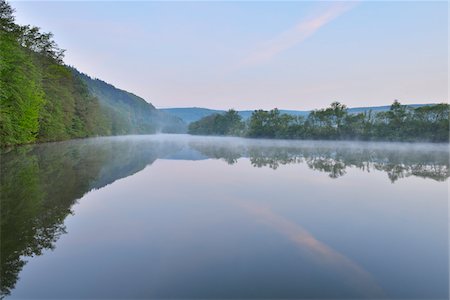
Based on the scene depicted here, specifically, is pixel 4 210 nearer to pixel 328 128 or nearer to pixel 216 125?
A: pixel 328 128

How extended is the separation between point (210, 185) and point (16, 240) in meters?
7.20

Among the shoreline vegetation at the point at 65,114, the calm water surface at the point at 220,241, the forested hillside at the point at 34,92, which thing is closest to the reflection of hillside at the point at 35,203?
the calm water surface at the point at 220,241

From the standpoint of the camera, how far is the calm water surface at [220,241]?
3.98m

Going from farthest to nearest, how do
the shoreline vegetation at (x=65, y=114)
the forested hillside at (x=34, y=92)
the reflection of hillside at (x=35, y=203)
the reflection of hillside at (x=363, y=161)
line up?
the shoreline vegetation at (x=65, y=114) → the forested hillside at (x=34, y=92) → the reflection of hillside at (x=363, y=161) → the reflection of hillside at (x=35, y=203)

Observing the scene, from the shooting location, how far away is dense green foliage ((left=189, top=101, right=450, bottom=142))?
48.8m

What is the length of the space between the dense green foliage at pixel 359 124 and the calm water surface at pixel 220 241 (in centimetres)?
4535

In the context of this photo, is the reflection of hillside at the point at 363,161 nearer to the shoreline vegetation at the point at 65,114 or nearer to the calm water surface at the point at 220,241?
the calm water surface at the point at 220,241

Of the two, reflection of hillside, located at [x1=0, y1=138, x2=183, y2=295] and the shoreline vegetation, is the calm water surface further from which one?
the shoreline vegetation

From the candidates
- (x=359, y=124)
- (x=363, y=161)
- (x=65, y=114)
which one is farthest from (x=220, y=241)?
(x=359, y=124)

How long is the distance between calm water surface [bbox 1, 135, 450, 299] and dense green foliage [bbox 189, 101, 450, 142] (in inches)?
1786

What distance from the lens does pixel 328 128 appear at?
63.5 m

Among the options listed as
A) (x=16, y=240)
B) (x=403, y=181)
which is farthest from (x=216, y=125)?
(x=16, y=240)

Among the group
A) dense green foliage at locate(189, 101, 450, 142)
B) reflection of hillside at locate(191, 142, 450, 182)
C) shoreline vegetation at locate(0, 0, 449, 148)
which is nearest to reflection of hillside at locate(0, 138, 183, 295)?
reflection of hillside at locate(191, 142, 450, 182)

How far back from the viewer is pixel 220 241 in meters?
5.64
